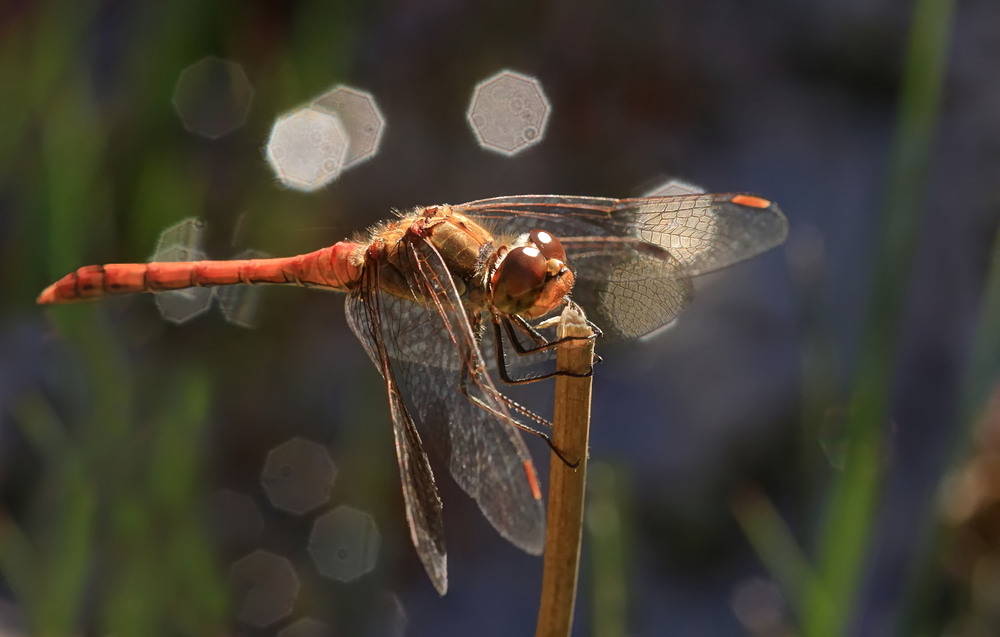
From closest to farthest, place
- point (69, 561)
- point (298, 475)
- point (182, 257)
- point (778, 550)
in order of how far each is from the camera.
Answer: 1. point (69, 561)
2. point (778, 550)
3. point (182, 257)
4. point (298, 475)

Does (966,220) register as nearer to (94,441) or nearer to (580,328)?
(580,328)

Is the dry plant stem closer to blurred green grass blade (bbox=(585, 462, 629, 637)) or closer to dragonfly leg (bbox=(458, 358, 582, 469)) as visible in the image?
dragonfly leg (bbox=(458, 358, 582, 469))

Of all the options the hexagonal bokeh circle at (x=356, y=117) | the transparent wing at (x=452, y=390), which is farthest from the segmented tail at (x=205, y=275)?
the hexagonal bokeh circle at (x=356, y=117)

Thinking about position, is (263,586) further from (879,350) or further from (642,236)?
(879,350)

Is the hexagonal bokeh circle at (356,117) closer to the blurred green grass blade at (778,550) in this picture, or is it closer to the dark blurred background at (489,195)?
the dark blurred background at (489,195)

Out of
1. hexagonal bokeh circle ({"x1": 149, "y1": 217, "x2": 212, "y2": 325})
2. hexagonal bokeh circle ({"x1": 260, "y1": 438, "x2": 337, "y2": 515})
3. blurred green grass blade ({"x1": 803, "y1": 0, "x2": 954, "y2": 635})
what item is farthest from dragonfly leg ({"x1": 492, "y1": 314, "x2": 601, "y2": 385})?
hexagonal bokeh circle ({"x1": 260, "y1": 438, "x2": 337, "y2": 515})

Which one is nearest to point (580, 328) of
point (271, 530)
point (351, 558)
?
point (351, 558)

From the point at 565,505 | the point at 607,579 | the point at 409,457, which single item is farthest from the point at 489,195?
the point at 565,505
